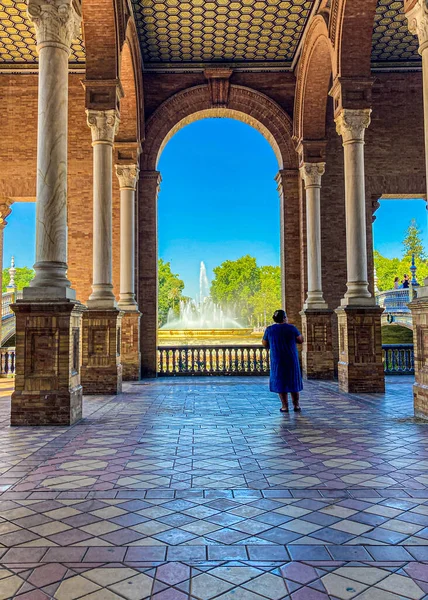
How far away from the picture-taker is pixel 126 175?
1359 centimetres

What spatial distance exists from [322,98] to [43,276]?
10.2 meters

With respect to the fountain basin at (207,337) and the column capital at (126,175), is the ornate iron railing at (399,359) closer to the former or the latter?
the column capital at (126,175)

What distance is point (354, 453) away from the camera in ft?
16.8

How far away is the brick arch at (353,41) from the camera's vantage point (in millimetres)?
10258

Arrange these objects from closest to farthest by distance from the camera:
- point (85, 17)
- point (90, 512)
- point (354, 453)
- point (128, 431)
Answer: point (90, 512), point (354, 453), point (128, 431), point (85, 17)

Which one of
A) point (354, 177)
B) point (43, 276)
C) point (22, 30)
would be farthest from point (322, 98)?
point (43, 276)

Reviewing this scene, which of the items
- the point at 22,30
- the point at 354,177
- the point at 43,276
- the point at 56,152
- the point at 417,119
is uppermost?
the point at 22,30

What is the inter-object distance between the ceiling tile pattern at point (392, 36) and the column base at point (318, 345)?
713 cm

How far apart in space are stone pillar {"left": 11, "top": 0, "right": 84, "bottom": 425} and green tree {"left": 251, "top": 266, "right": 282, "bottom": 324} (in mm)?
53740

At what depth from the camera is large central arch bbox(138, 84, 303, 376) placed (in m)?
14.6

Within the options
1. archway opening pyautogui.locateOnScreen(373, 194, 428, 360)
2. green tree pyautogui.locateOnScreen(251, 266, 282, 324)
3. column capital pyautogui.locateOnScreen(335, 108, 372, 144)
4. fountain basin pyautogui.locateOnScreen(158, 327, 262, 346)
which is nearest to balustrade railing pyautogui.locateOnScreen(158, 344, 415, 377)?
column capital pyautogui.locateOnScreen(335, 108, 372, 144)

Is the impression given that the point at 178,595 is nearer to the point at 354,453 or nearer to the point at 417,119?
the point at 354,453

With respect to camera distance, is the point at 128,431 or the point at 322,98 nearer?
the point at 128,431

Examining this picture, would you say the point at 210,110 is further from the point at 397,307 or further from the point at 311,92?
the point at 397,307
